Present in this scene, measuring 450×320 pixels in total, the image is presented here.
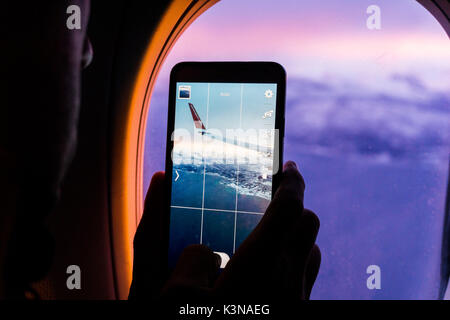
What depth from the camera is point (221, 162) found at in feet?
1.75

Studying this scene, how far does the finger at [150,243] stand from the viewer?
1.91 feet

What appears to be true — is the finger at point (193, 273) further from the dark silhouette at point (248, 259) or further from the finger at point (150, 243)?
the finger at point (150, 243)

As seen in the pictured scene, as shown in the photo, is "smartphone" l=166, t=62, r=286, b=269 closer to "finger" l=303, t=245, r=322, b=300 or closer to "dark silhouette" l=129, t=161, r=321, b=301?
"dark silhouette" l=129, t=161, r=321, b=301

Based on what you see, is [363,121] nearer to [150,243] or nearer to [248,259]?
[248,259]

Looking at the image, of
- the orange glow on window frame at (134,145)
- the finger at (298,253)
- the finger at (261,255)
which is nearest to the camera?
the finger at (261,255)

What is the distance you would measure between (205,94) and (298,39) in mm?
215

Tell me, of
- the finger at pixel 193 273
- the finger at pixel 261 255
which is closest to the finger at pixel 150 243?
the finger at pixel 193 273

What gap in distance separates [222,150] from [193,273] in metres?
0.22

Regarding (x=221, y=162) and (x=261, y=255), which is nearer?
(x=261, y=255)

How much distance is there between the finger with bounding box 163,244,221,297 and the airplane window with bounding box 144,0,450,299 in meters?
0.24

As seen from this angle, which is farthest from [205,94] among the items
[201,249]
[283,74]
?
[201,249]

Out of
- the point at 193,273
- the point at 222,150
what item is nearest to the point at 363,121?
the point at 222,150

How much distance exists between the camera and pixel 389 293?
0.57m

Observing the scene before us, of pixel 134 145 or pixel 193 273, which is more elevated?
pixel 134 145
